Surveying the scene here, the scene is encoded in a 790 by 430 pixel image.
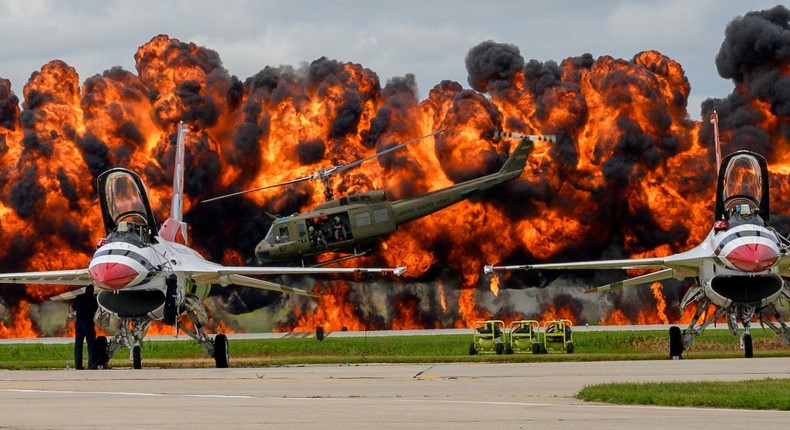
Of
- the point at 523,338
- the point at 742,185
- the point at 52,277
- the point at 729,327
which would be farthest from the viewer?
the point at 523,338

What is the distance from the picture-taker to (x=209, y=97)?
78312 mm

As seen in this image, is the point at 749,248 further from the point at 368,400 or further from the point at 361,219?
the point at 361,219

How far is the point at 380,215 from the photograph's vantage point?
210ft

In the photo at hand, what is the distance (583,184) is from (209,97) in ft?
83.3

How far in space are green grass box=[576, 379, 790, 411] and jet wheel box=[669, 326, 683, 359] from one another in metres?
14.9

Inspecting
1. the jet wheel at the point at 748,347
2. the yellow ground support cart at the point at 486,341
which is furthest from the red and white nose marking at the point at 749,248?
the yellow ground support cart at the point at 486,341

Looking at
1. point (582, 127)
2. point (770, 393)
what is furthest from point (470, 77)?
point (770, 393)

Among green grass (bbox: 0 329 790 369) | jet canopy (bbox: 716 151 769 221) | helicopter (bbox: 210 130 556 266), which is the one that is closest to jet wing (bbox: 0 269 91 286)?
green grass (bbox: 0 329 790 369)

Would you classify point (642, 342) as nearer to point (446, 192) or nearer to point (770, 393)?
point (446, 192)

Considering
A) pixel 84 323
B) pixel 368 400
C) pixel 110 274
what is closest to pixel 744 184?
pixel 110 274

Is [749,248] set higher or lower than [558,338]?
higher

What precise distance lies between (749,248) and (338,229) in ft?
111

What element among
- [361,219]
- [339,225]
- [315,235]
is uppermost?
[361,219]

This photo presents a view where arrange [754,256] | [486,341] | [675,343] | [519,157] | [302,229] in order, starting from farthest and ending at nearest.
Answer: [519,157], [302,229], [486,341], [675,343], [754,256]
